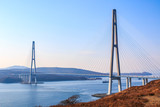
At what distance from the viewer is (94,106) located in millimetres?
11406

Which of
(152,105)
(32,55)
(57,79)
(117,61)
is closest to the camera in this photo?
(152,105)

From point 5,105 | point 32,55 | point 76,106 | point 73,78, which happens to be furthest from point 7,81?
point 76,106

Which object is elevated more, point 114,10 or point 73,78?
point 114,10

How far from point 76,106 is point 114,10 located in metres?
28.0

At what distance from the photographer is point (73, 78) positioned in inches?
5581

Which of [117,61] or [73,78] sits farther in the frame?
[73,78]

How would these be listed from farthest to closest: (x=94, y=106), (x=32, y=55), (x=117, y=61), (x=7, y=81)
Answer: (x=7, y=81) → (x=32, y=55) → (x=117, y=61) → (x=94, y=106)

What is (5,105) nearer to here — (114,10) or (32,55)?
(114,10)

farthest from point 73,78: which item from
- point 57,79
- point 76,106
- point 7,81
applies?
point 76,106

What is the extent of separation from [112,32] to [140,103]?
A: 78.7 feet

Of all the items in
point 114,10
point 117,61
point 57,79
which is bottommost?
point 57,79

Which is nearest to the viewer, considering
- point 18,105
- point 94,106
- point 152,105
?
point 152,105

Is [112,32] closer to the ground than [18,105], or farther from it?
farther from it

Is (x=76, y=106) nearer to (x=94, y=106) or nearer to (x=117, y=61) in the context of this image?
(x=94, y=106)
